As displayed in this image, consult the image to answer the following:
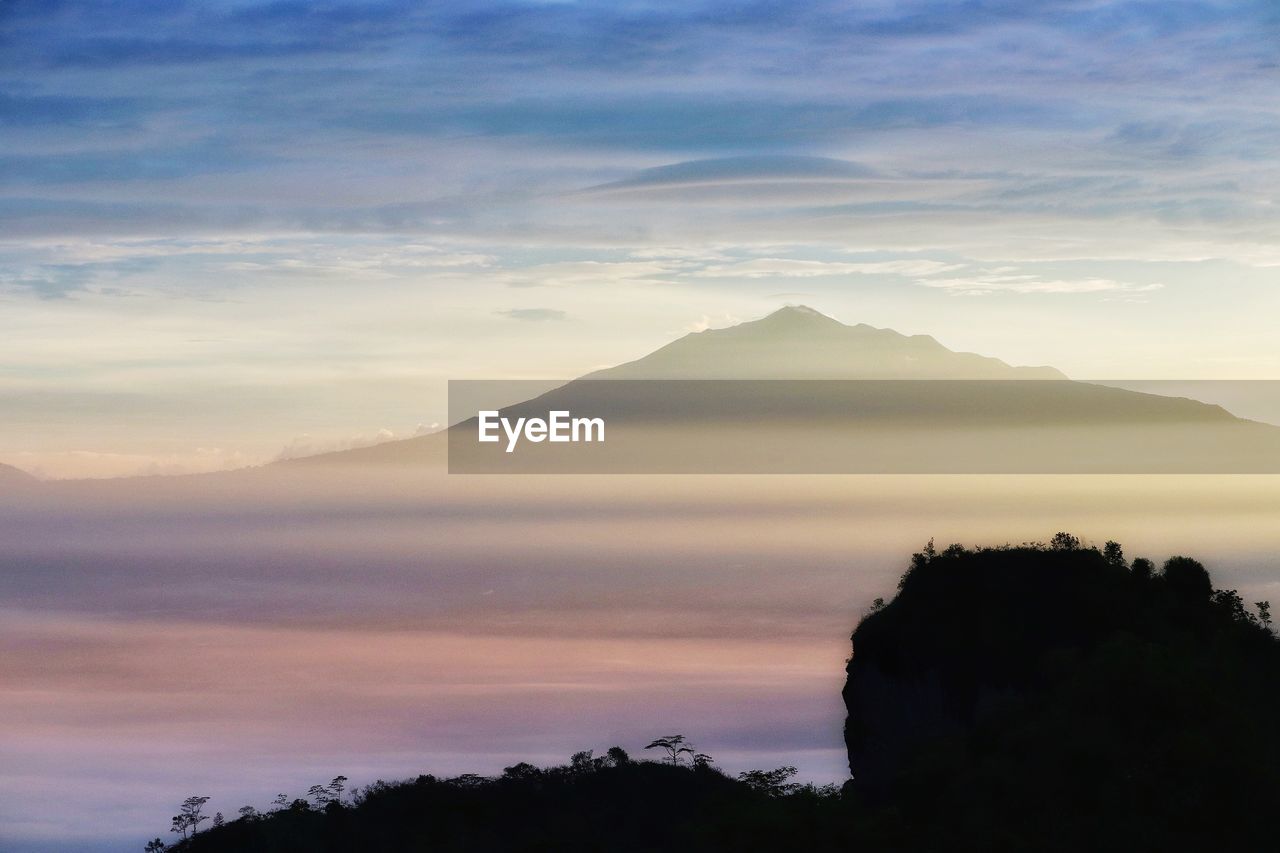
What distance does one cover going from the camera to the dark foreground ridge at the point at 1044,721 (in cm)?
3125

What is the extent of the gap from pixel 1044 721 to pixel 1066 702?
2.49 feet

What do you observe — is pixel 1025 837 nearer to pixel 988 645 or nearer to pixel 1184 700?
pixel 1184 700

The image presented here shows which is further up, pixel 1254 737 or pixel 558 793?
pixel 1254 737

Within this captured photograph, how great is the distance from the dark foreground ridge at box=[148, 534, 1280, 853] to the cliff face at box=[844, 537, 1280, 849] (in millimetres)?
45

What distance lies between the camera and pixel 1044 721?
34000mm

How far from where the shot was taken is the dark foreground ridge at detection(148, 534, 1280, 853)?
1230 inches

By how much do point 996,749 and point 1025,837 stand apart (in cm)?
387

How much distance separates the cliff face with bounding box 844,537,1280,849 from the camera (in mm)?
31234

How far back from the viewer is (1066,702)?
33625 millimetres

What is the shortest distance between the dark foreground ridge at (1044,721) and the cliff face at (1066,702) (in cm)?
4

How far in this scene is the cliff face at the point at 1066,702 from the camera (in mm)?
31234

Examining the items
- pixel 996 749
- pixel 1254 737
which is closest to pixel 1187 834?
pixel 1254 737

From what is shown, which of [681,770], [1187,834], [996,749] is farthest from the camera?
[681,770]

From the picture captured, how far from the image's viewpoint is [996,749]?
36.2 metres
